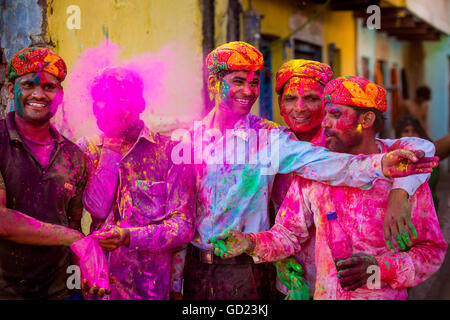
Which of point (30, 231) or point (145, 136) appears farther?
point (145, 136)

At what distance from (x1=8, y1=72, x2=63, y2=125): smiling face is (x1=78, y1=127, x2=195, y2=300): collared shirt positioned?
1.03 ft

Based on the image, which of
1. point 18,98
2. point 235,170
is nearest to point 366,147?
point 235,170

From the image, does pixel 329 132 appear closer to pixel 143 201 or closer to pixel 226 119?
pixel 226 119

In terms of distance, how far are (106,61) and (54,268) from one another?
1.71m

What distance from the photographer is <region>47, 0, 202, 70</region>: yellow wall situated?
3688 mm

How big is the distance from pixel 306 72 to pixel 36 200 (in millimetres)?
1590

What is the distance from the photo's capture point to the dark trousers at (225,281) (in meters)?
2.94

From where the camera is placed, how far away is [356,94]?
108 inches

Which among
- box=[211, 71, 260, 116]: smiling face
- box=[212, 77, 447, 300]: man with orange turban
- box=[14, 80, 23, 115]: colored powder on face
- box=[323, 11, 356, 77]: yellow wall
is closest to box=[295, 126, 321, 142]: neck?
box=[212, 77, 447, 300]: man with orange turban

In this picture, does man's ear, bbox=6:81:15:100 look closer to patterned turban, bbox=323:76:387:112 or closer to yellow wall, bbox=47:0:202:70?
yellow wall, bbox=47:0:202:70

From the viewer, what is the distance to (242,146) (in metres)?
2.98

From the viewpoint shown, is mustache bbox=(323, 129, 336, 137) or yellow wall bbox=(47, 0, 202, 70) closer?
mustache bbox=(323, 129, 336, 137)

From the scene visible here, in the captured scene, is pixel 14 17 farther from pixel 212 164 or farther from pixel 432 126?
pixel 432 126
